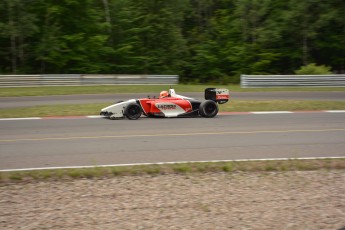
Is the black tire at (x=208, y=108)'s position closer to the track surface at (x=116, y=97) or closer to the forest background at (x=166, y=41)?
the track surface at (x=116, y=97)

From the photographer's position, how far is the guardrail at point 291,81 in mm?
25906

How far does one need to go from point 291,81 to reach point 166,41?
12571 millimetres

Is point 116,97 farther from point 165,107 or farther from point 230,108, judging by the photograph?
point 165,107

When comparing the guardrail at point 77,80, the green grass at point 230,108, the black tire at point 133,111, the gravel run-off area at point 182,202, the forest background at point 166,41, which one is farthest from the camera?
the forest background at point 166,41

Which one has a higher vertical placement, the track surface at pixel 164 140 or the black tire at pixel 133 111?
the black tire at pixel 133 111

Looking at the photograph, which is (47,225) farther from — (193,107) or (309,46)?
(309,46)

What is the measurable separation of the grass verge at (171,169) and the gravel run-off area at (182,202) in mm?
173

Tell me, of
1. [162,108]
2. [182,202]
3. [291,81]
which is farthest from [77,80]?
[182,202]

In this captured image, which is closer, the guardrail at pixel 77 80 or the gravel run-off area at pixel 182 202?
the gravel run-off area at pixel 182 202

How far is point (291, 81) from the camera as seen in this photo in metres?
26.1

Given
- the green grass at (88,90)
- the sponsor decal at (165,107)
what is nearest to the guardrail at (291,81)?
the green grass at (88,90)

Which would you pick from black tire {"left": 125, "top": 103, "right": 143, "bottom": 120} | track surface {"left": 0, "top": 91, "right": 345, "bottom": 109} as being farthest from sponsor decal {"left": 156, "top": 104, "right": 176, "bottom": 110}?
track surface {"left": 0, "top": 91, "right": 345, "bottom": 109}

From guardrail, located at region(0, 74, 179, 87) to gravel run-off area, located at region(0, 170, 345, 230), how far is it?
1995cm

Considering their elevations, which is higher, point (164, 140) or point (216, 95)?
point (216, 95)
